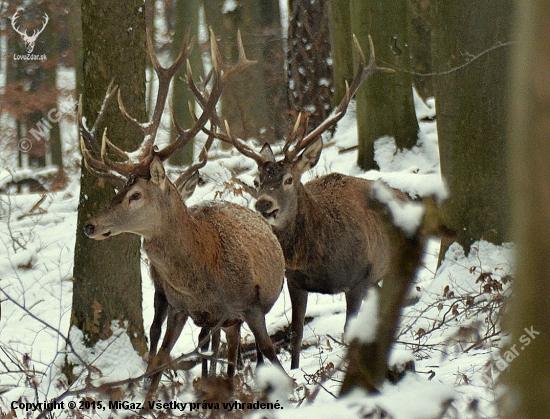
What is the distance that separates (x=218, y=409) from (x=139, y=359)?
11.2 ft

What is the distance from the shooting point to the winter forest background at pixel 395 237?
2139 millimetres

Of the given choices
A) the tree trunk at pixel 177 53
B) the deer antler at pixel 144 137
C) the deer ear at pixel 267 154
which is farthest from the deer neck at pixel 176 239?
the tree trunk at pixel 177 53

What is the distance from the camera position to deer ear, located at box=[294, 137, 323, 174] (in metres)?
7.75

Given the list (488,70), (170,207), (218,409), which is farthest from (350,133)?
(218,409)

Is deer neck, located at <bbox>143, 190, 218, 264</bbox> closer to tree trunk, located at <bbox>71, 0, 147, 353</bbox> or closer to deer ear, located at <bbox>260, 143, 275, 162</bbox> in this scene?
tree trunk, located at <bbox>71, 0, 147, 353</bbox>

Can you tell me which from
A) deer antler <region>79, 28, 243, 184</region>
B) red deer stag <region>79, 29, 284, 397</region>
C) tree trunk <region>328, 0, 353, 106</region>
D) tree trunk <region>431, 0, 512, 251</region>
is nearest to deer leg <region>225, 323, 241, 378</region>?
red deer stag <region>79, 29, 284, 397</region>

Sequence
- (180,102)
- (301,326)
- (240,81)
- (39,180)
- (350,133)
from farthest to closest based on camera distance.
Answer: (240,81) < (180,102) < (39,180) < (350,133) < (301,326)

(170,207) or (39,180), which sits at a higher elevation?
(170,207)

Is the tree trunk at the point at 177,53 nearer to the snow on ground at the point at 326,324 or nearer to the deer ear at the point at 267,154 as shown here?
the snow on ground at the point at 326,324

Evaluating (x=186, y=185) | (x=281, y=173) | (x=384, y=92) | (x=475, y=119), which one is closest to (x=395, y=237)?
(x=186, y=185)

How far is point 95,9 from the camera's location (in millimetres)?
6883

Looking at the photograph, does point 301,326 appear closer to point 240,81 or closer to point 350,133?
point 350,133

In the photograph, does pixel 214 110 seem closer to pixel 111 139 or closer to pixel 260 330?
pixel 111 139

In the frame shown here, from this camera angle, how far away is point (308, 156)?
781 centimetres
